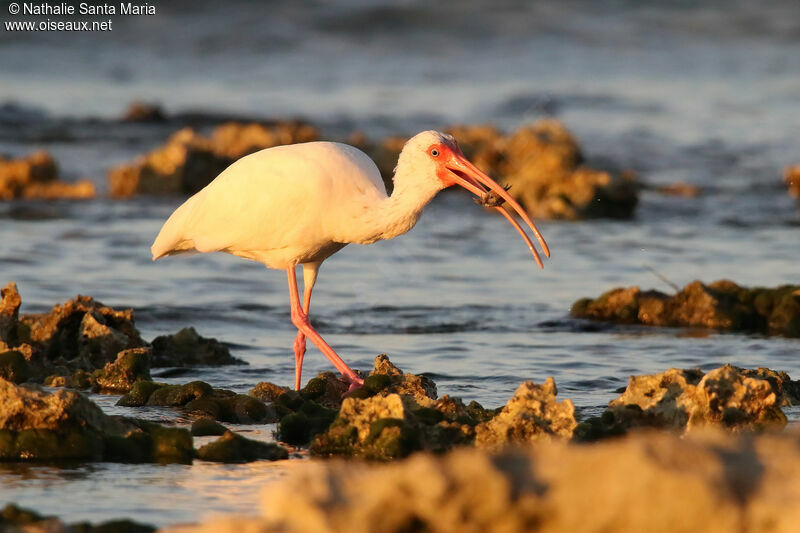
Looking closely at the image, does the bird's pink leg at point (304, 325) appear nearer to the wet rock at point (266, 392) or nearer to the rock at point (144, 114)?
the wet rock at point (266, 392)

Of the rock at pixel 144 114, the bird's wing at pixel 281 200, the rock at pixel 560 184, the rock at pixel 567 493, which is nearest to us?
the rock at pixel 567 493

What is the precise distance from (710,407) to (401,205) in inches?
95.7

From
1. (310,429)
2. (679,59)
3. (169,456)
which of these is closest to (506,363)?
(310,429)

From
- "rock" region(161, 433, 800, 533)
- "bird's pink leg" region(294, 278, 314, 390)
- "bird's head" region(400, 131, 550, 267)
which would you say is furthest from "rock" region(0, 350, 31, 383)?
"rock" region(161, 433, 800, 533)

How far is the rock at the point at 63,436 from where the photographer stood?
606 centimetres

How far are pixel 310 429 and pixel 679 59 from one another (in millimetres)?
27624

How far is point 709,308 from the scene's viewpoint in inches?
386

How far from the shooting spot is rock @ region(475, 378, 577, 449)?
611cm

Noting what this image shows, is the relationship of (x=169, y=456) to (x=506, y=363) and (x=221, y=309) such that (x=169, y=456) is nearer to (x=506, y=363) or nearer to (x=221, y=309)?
(x=506, y=363)

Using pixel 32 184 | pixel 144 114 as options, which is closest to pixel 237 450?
pixel 32 184

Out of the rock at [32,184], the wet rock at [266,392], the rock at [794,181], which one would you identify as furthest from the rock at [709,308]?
the rock at [32,184]

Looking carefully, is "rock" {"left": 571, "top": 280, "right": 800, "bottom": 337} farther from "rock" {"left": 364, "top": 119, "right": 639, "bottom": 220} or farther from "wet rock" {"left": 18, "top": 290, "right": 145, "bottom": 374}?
"rock" {"left": 364, "top": 119, "right": 639, "bottom": 220}

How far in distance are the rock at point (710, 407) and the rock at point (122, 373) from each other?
294 cm

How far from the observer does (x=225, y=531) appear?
12.9 feet
